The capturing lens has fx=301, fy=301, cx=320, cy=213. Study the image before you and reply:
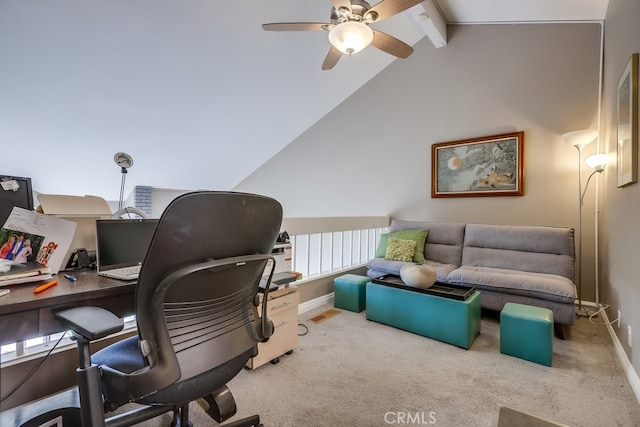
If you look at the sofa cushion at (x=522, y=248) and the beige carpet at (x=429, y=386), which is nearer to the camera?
the beige carpet at (x=429, y=386)

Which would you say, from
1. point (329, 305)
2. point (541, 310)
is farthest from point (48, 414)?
point (541, 310)

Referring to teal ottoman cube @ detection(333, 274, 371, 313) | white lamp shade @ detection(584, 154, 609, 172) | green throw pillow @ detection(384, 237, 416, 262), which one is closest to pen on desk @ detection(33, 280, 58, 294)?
teal ottoman cube @ detection(333, 274, 371, 313)

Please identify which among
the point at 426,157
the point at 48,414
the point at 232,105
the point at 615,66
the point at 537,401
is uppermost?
the point at 232,105

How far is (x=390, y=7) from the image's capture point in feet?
6.88

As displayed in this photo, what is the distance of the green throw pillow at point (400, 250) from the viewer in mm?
3467

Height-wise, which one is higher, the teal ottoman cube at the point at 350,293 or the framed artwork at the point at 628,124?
the framed artwork at the point at 628,124

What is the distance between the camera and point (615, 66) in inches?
98.9

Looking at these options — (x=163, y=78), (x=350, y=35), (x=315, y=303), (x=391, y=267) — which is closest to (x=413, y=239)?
(x=391, y=267)

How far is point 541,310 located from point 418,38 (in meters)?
3.85

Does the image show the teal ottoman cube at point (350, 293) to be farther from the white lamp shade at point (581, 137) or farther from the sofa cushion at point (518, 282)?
the white lamp shade at point (581, 137)

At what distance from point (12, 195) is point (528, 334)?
3.05 metres

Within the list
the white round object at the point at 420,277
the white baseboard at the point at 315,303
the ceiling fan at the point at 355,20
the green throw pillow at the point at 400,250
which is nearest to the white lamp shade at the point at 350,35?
the ceiling fan at the point at 355,20

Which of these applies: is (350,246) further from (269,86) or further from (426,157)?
(269,86)

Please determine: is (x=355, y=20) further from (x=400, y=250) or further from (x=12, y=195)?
(x=400, y=250)
